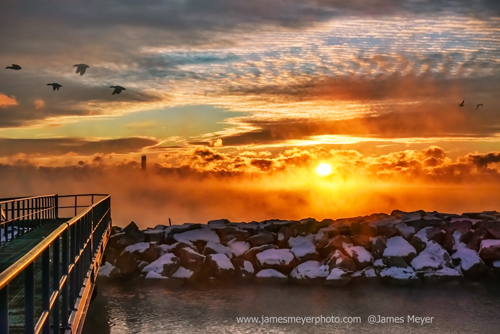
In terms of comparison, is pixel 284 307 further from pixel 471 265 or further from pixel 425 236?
pixel 471 265

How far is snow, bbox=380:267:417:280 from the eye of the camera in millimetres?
26453

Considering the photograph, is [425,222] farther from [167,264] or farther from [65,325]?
[65,325]

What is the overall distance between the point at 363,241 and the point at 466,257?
4713mm

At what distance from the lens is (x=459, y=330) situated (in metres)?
19.3

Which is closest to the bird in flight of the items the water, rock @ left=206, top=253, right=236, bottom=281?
the water

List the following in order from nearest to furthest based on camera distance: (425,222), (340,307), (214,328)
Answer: (214,328), (340,307), (425,222)

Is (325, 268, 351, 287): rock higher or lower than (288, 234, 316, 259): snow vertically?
lower

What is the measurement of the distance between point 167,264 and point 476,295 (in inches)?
512

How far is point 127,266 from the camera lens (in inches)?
1039

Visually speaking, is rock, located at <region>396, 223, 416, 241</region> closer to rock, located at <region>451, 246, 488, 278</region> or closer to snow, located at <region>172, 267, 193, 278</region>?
rock, located at <region>451, 246, 488, 278</region>

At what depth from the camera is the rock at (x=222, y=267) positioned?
26.3 metres

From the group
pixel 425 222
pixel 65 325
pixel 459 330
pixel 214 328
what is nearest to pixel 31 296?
pixel 65 325

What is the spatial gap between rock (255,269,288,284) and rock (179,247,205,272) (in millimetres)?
2568

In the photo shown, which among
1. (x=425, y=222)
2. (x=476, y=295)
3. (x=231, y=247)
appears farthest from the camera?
(x=425, y=222)
